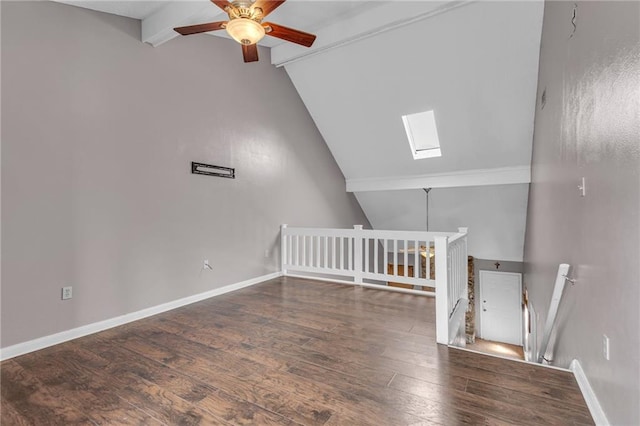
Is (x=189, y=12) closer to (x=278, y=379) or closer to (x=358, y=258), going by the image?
(x=278, y=379)

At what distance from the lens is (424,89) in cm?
466

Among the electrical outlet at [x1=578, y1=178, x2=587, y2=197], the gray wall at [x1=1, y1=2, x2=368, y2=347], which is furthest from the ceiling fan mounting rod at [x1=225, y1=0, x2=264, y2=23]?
the electrical outlet at [x1=578, y1=178, x2=587, y2=197]

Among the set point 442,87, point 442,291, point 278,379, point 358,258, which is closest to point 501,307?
point 358,258

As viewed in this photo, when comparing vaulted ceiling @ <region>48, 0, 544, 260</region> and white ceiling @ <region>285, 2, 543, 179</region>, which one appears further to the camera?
white ceiling @ <region>285, 2, 543, 179</region>

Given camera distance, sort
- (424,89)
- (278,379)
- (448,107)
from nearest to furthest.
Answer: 1. (278,379)
2. (424,89)
3. (448,107)

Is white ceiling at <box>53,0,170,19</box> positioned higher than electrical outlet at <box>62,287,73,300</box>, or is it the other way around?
white ceiling at <box>53,0,170,19</box>

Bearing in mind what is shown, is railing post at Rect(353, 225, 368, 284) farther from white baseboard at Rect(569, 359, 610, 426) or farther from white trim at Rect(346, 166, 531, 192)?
white baseboard at Rect(569, 359, 610, 426)

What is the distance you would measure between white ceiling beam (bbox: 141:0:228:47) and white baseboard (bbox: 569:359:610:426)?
154 inches

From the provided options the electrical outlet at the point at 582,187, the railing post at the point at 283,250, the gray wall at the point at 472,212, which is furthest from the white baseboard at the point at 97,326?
the gray wall at the point at 472,212

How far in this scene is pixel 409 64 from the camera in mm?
4426

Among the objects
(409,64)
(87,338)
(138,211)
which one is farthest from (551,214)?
(87,338)

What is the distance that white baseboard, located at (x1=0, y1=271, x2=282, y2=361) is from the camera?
2.44 metres

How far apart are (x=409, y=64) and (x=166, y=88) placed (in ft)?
10.8

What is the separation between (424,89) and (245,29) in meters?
3.24
